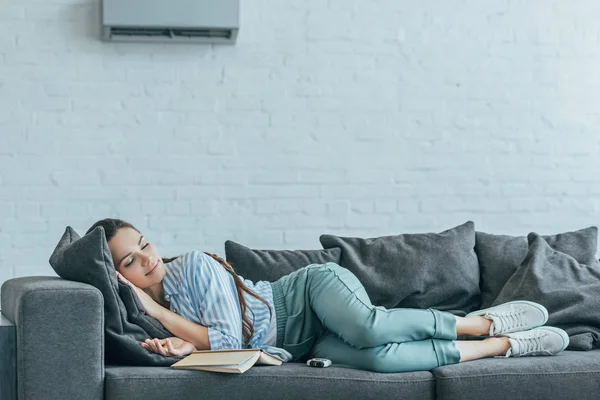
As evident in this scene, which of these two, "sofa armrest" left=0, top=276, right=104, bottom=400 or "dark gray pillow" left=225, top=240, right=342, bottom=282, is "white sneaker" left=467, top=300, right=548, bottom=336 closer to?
"dark gray pillow" left=225, top=240, right=342, bottom=282

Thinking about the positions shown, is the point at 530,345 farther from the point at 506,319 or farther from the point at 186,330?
the point at 186,330

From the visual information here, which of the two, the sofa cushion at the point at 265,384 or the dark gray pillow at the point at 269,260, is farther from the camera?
the dark gray pillow at the point at 269,260

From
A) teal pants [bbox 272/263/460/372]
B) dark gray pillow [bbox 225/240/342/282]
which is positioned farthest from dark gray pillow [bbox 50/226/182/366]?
dark gray pillow [bbox 225/240/342/282]

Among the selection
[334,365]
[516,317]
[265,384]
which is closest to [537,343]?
[516,317]

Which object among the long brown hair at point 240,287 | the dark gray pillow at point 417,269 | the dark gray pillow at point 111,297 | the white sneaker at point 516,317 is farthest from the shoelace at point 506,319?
the dark gray pillow at point 111,297

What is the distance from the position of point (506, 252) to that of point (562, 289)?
1.05 ft

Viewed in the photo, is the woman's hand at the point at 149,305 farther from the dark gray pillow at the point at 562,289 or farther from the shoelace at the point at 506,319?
the dark gray pillow at the point at 562,289

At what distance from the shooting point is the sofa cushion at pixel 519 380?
2795 mm

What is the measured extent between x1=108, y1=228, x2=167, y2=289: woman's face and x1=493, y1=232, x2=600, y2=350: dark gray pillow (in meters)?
1.34

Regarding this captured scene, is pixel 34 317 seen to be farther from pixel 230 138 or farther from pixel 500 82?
pixel 500 82

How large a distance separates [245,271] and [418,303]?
0.68m

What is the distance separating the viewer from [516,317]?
3193 mm

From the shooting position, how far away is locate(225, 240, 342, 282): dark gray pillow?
136 inches

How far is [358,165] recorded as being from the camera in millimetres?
4223
